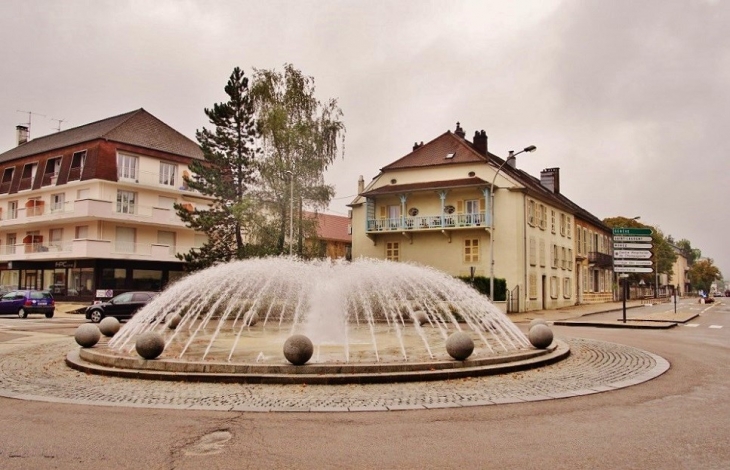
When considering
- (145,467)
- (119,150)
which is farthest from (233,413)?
(119,150)

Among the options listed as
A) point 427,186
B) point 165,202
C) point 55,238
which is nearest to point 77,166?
point 55,238

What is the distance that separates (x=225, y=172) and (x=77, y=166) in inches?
541

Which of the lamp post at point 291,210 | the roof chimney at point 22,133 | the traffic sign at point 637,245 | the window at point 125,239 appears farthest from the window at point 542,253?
the roof chimney at point 22,133

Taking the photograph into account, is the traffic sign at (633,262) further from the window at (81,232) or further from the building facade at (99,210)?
the window at (81,232)

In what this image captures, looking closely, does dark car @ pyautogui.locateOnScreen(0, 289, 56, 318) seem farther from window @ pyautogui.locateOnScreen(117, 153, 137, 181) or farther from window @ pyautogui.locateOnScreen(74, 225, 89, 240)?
window @ pyautogui.locateOnScreen(117, 153, 137, 181)

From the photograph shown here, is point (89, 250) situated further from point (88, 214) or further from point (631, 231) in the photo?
point (631, 231)

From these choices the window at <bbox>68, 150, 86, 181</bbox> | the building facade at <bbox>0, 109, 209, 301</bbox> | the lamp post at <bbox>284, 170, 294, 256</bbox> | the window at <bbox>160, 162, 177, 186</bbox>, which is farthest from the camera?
the window at <bbox>160, 162, 177, 186</bbox>

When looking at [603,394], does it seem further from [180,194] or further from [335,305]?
[180,194]

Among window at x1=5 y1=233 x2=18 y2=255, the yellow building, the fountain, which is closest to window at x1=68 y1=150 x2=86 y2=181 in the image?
window at x1=5 y1=233 x2=18 y2=255

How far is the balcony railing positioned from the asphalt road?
32.1 m

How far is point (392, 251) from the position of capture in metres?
46.3

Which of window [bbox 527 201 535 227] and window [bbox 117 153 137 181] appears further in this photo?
window [bbox 117 153 137 181]

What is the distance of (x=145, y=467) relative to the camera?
20.1ft

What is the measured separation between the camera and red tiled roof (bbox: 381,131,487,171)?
44.2 m
